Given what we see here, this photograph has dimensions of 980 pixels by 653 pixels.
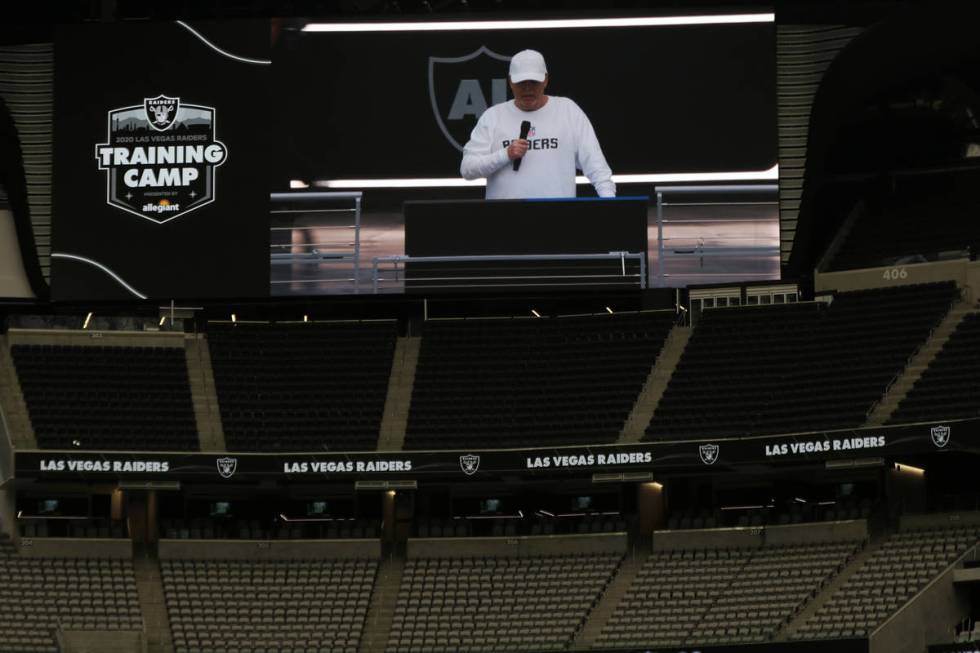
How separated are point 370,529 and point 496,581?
407 cm

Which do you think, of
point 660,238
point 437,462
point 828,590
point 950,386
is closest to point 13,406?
point 437,462

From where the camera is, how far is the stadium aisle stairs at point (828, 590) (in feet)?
125

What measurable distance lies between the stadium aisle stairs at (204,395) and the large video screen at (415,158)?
62.2 inches

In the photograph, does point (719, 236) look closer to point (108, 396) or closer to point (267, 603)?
point (267, 603)

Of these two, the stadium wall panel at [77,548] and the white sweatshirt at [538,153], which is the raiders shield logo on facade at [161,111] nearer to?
the white sweatshirt at [538,153]

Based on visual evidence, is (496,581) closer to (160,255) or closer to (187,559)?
(187,559)

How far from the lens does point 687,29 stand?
46719mm

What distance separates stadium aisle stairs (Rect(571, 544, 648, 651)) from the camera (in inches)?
1550

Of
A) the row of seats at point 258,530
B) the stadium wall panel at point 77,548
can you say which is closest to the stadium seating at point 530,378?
the row of seats at point 258,530

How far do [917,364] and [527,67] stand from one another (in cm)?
1224

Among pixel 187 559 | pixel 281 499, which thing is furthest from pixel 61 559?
pixel 281 499

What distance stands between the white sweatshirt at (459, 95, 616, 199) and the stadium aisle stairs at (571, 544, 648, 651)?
9.51 m

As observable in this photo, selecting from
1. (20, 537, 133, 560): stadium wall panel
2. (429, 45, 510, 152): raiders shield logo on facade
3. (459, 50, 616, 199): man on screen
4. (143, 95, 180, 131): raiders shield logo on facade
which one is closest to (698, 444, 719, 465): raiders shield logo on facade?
(459, 50, 616, 199): man on screen

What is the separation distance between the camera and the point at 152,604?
4194 centimetres
